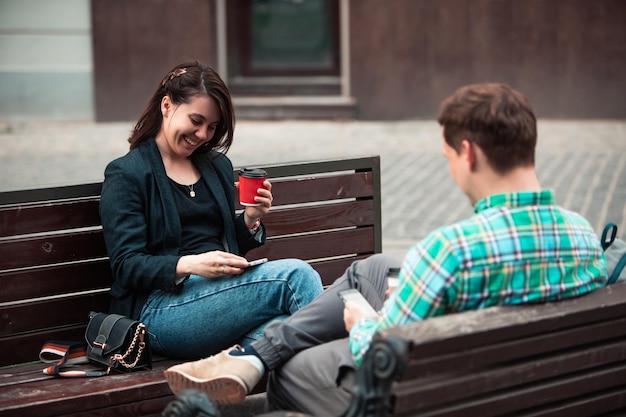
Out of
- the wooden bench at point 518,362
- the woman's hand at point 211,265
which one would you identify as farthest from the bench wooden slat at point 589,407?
the woman's hand at point 211,265

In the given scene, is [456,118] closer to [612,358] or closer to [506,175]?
[506,175]

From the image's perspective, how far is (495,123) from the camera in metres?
2.71

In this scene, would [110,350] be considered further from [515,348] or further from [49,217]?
[515,348]

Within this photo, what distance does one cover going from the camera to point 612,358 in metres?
2.87

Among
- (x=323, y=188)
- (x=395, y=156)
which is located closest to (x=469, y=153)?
(x=323, y=188)

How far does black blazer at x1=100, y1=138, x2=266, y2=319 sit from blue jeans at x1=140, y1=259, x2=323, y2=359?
0.08 meters

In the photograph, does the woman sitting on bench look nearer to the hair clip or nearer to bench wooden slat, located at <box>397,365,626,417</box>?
the hair clip

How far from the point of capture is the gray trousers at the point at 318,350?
10.1 ft

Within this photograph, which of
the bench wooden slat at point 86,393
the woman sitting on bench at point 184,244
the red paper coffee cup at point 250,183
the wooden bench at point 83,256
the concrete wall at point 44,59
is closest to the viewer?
the bench wooden slat at point 86,393

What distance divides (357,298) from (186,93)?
1.16 metres

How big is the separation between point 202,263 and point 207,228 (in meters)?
0.40

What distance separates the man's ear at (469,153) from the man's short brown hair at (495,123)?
0.5 inches

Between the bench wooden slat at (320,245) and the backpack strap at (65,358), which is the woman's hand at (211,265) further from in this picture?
the bench wooden slat at (320,245)

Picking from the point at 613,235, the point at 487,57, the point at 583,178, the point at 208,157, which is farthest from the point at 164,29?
the point at 613,235
